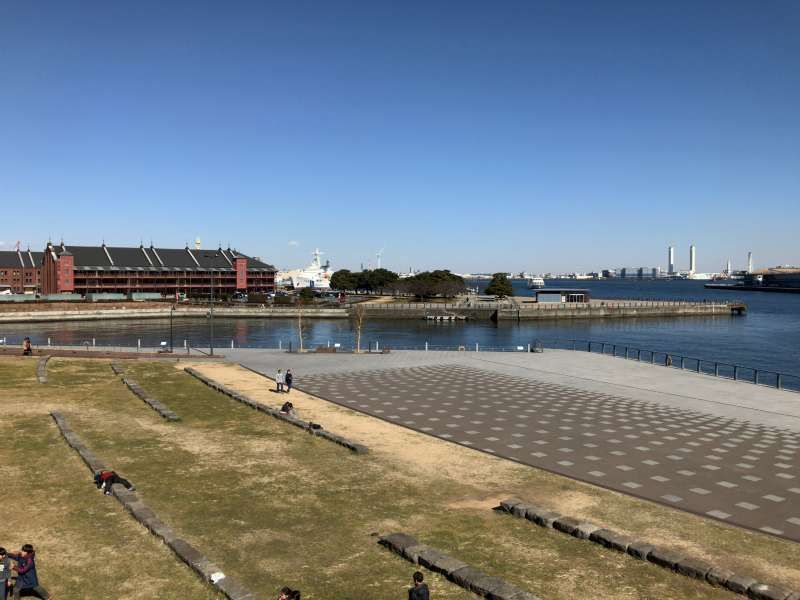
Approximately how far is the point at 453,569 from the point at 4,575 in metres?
9.46

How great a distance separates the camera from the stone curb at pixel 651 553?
12938 mm

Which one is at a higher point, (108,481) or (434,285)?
(434,285)

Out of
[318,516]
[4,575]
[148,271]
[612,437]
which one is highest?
[148,271]

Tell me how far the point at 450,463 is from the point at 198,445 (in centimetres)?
1034

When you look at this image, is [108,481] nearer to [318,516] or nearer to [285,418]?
[318,516]

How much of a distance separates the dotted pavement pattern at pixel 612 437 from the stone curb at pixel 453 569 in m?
8.71

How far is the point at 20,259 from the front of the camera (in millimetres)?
173500

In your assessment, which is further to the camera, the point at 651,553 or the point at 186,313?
the point at 186,313

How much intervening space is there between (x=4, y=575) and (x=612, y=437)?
23017 mm

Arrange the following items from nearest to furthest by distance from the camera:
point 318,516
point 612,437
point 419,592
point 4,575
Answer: point 419,592 → point 4,575 → point 318,516 → point 612,437

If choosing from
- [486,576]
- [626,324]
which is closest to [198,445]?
[486,576]

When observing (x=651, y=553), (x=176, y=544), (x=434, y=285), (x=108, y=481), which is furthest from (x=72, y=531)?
(x=434, y=285)

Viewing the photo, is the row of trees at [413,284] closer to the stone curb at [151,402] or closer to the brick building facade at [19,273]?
the brick building facade at [19,273]

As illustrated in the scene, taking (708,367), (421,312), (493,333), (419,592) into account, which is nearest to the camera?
(419,592)
